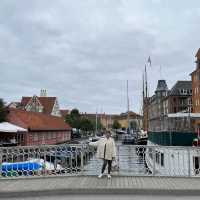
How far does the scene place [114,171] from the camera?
14469 millimetres

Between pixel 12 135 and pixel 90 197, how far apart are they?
141 ft

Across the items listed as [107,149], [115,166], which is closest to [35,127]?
[115,166]

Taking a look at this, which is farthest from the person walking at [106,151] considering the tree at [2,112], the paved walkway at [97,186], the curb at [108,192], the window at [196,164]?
the tree at [2,112]

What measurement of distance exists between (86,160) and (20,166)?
2409mm

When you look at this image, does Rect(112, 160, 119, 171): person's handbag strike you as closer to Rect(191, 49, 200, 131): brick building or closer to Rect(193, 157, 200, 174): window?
Rect(193, 157, 200, 174): window

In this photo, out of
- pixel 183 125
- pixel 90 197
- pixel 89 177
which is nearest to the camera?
pixel 90 197

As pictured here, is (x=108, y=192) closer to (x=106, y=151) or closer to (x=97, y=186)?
(x=97, y=186)

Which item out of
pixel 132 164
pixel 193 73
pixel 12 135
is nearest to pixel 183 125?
pixel 132 164

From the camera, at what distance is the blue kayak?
46.6 ft

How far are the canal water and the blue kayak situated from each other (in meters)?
1.77

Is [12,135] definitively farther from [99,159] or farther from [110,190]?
[110,190]

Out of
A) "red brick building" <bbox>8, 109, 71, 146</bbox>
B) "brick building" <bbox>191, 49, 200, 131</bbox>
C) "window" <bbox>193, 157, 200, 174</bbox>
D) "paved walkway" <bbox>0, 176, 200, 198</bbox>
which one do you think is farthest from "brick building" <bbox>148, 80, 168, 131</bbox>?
"paved walkway" <bbox>0, 176, 200, 198</bbox>

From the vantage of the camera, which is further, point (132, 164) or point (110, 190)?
point (132, 164)

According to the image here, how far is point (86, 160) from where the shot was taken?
49.6 ft
